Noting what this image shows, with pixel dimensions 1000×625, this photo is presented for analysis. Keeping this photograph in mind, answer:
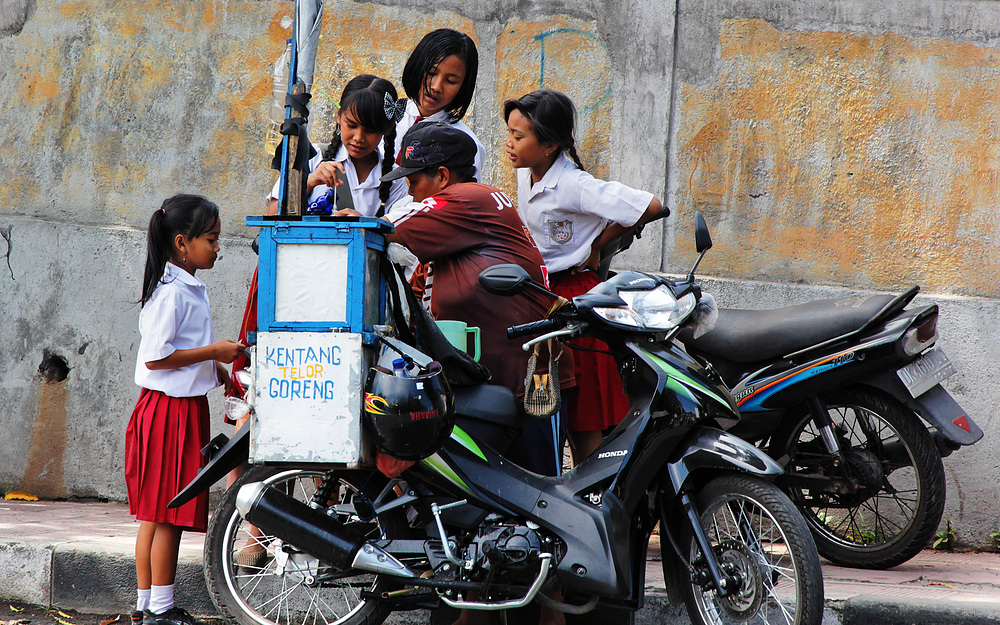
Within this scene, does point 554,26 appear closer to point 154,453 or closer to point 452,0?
point 452,0

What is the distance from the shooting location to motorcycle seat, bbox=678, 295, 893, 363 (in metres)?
3.80

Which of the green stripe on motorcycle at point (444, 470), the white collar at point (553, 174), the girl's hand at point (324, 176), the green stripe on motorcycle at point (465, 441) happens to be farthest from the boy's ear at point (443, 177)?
the green stripe on motorcycle at point (444, 470)

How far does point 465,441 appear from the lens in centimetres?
308

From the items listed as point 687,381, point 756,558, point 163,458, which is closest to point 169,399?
point 163,458

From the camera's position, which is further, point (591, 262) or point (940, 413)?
point (591, 262)

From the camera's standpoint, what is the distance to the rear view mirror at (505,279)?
285 centimetres

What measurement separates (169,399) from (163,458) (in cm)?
22

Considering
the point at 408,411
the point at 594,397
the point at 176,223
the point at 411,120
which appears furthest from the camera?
the point at 411,120

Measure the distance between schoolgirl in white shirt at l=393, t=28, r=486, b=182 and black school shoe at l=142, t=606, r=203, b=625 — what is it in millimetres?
2080

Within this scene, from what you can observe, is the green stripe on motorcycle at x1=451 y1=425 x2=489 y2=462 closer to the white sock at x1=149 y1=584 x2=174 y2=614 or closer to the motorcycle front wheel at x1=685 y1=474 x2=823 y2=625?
the motorcycle front wheel at x1=685 y1=474 x2=823 y2=625

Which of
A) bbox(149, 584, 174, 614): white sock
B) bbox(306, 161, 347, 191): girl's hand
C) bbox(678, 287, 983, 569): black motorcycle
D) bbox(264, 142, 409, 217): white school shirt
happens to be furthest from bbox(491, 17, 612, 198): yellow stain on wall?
bbox(149, 584, 174, 614): white sock

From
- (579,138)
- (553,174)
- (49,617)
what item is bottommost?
(49,617)

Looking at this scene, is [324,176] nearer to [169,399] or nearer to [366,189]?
[366,189]

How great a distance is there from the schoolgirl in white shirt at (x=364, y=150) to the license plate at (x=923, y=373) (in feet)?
7.39
